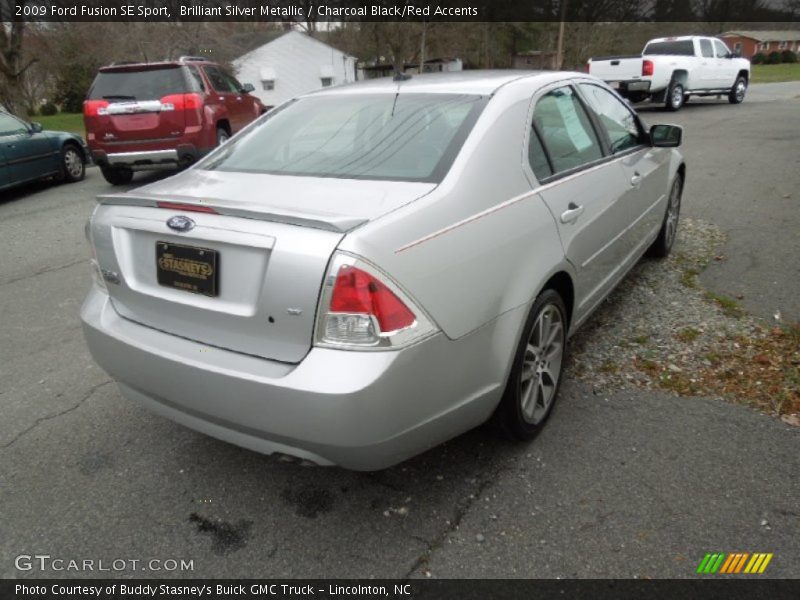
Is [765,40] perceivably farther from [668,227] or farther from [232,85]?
[668,227]

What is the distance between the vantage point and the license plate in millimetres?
2201

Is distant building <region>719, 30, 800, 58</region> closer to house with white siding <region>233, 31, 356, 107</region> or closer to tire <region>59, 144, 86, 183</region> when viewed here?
house with white siding <region>233, 31, 356, 107</region>

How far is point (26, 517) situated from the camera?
98.8 inches

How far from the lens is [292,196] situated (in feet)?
7.87

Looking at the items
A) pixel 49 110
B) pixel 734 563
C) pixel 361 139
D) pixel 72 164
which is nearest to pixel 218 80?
pixel 72 164

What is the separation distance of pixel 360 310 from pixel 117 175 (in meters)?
9.34

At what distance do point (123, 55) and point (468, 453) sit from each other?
90.5ft

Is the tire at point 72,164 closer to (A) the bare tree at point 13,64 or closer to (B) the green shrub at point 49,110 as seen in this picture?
(A) the bare tree at point 13,64

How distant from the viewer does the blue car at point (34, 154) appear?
8.95 metres

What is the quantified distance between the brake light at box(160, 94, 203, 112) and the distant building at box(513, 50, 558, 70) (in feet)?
141

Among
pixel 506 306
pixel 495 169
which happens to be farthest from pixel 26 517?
pixel 495 169

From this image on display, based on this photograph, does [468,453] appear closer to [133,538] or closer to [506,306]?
[506,306]

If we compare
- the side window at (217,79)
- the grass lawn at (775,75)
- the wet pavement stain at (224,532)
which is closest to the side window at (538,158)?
the wet pavement stain at (224,532)

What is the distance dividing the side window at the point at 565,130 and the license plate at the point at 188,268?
1.68 m
